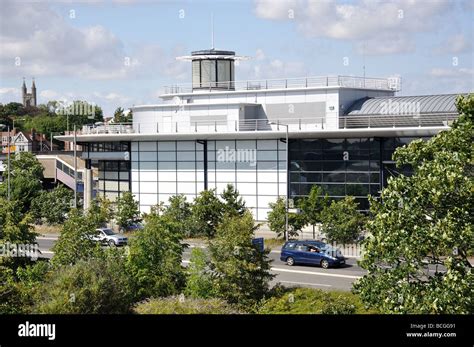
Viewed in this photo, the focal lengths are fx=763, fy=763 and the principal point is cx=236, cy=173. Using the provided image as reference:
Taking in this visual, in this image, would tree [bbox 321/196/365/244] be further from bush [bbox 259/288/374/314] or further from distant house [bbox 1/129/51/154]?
distant house [bbox 1/129/51/154]

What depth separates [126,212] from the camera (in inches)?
1770

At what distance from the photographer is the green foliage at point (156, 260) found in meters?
24.4

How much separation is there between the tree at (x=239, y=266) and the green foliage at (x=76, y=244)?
406cm

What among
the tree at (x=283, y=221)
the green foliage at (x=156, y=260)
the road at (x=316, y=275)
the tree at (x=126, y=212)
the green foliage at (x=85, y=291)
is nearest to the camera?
the green foliage at (x=85, y=291)

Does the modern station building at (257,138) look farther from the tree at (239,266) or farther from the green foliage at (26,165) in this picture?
the tree at (239,266)

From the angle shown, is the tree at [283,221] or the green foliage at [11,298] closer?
the green foliage at [11,298]

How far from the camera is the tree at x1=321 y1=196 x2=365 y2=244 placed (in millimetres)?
35938

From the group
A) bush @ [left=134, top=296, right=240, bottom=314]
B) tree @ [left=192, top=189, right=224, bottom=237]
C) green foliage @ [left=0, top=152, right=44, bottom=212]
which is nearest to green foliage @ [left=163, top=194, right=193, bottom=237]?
tree @ [left=192, top=189, right=224, bottom=237]

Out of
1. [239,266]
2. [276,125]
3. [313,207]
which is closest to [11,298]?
[239,266]

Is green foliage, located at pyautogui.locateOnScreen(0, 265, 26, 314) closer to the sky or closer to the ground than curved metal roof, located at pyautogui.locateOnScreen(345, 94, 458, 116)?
closer to the ground

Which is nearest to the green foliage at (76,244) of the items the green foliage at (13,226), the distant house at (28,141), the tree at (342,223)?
the green foliage at (13,226)

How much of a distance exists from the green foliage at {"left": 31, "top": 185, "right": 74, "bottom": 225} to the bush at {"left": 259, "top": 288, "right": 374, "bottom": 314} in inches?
927

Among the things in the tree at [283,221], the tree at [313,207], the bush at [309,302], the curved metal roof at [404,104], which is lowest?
the bush at [309,302]
